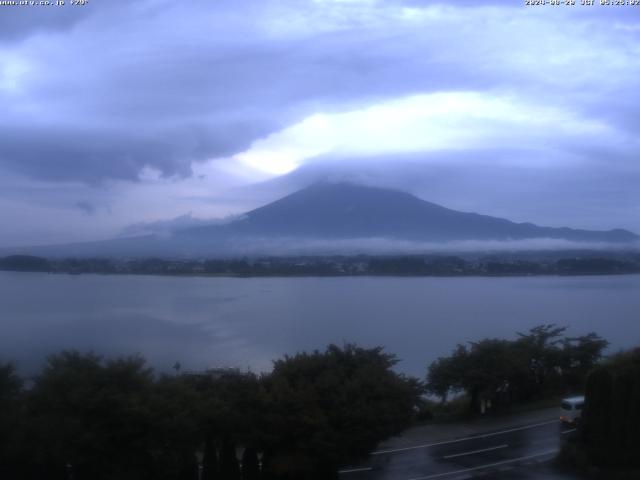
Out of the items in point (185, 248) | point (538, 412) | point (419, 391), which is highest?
point (185, 248)

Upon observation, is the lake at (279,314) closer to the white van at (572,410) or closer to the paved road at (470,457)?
the paved road at (470,457)

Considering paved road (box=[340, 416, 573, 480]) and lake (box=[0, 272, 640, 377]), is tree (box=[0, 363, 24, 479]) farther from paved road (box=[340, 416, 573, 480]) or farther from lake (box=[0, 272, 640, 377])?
paved road (box=[340, 416, 573, 480])

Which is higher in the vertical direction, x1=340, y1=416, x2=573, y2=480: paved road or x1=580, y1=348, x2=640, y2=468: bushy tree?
x1=580, y1=348, x2=640, y2=468: bushy tree

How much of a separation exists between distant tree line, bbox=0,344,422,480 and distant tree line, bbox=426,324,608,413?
6.08m

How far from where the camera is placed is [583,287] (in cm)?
3925

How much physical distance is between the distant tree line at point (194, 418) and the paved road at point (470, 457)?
5.01 ft

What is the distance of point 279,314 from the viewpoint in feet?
86.5

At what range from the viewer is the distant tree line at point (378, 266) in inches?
1143

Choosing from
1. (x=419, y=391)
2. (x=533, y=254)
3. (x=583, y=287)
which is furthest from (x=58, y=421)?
(x=533, y=254)

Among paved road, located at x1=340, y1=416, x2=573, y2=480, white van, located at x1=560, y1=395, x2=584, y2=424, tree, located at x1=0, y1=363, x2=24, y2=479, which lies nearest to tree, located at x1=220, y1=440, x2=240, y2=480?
paved road, located at x1=340, y1=416, x2=573, y2=480

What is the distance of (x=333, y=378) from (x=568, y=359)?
12.2 m

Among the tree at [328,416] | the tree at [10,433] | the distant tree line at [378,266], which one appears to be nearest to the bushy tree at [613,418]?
the tree at [328,416]

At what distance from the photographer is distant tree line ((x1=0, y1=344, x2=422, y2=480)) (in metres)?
9.19

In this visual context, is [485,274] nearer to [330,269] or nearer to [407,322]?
[330,269]
